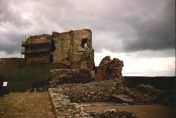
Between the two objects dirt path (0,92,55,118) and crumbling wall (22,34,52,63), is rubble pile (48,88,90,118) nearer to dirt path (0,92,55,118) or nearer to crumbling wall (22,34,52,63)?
dirt path (0,92,55,118)

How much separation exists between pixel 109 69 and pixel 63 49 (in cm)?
3480

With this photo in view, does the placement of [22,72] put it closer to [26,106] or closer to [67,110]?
[26,106]

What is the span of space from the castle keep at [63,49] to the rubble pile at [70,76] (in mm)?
34799

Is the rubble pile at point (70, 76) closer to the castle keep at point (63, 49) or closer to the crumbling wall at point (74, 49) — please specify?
the castle keep at point (63, 49)

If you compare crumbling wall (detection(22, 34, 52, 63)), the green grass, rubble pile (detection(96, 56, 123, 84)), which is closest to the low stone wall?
rubble pile (detection(96, 56, 123, 84))

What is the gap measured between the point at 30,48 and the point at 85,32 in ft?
38.3

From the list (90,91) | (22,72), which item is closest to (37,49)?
(22,72)

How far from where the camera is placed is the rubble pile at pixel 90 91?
952 inches

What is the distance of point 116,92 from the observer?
1023 inches

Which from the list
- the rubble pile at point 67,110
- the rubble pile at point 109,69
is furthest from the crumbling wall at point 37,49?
the rubble pile at point 67,110

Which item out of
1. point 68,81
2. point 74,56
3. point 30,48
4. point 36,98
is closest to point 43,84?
point 68,81

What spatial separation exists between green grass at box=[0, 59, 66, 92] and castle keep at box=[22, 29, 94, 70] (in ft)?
9.72

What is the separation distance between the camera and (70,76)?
26562mm

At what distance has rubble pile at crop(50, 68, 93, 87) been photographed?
86.7 ft
